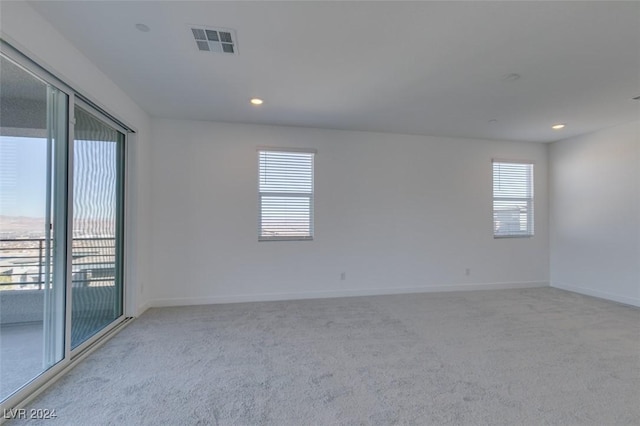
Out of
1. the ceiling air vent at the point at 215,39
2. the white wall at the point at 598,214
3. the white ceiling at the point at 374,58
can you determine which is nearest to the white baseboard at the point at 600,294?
the white wall at the point at 598,214

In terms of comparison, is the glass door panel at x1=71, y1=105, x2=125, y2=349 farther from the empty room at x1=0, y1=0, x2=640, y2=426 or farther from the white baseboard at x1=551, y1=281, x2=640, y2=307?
the white baseboard at x1=551, y1=281, x2=640, y2=307

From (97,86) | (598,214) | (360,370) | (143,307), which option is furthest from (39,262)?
(598,214)

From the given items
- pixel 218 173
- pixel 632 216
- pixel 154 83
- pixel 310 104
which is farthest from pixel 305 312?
pixel 632 216

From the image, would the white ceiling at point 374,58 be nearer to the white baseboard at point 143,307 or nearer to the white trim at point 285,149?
the white trim at point 285,149

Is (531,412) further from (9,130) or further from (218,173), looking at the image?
(218,173)

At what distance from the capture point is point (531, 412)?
1.82m

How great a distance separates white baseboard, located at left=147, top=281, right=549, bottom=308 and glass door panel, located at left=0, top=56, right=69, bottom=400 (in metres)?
1.75

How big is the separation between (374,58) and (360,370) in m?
2.59

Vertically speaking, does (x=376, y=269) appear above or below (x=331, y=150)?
below

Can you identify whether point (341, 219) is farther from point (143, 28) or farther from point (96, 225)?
point (143, 28)

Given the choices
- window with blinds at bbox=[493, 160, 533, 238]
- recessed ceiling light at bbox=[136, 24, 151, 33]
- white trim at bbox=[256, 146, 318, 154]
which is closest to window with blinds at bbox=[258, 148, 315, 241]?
white trim at bbox=[256, 146, 318, 154]

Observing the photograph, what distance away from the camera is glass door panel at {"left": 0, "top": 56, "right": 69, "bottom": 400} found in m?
1.86

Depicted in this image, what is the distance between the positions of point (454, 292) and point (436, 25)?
13.3 feet

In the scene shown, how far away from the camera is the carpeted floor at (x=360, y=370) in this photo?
182 cm
